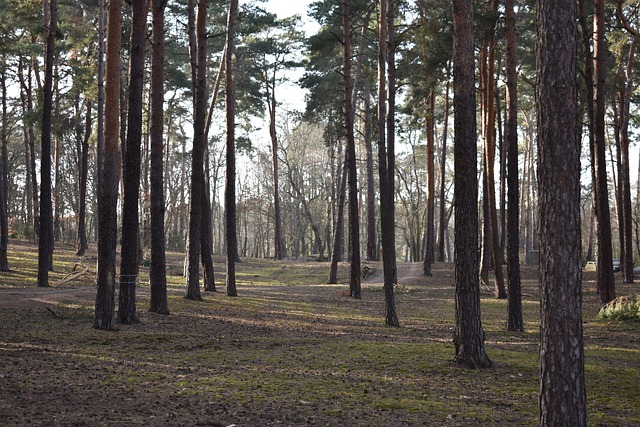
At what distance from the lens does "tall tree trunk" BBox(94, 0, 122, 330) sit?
1193 centimetres

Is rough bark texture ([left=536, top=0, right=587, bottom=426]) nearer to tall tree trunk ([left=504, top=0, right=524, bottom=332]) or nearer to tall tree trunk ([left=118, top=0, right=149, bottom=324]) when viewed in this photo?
tall tree trunk ([left=504, top=0, right=524, bottom=332])

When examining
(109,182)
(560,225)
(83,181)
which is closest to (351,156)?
(109,182)

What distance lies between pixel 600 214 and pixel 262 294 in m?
11.8

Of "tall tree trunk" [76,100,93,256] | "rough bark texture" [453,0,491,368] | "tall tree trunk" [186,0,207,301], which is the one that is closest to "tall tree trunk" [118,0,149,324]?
"tall tree trunk" [186,0,207,301]

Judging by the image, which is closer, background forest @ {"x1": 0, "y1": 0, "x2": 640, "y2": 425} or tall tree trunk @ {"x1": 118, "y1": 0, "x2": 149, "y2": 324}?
background forest @ {"x1": 0, "y1": 0, "x2": 640, "y2": 425}

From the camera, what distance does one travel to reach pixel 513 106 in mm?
14289

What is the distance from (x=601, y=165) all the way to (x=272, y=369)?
12.7 meters

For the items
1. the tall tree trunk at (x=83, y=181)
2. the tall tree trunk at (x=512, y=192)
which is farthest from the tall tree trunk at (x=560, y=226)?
the tall tree trunk at (x=83, y=181)

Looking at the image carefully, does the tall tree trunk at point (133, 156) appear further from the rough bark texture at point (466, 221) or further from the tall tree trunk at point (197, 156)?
the rough bark texture at point (466, 221)

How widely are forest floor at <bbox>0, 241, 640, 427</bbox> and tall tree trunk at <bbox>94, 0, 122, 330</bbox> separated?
0.69 meters

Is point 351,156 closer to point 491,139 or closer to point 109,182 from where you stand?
point 491,139

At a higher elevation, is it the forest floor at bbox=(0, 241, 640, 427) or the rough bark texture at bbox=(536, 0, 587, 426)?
the rough bark texture at bbox=(536, 0, 587, 426)

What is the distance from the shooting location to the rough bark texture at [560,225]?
5594 mm

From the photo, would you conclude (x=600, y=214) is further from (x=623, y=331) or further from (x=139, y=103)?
(x=139, y=103)
